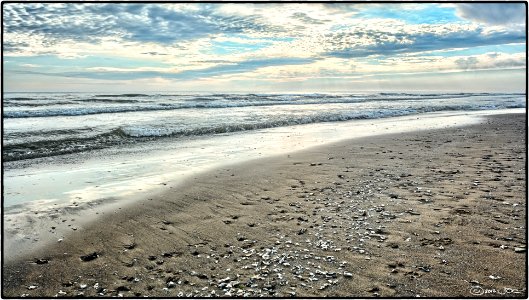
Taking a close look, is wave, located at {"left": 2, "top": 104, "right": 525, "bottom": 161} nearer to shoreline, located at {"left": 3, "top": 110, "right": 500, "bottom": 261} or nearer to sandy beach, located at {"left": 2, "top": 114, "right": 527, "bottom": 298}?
shoreline, located at {"left": 3, "top": 110, "right": 500, "bottom": 261}

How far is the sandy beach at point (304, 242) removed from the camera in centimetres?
442

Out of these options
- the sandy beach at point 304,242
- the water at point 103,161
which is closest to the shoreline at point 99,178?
the water at point 103,161

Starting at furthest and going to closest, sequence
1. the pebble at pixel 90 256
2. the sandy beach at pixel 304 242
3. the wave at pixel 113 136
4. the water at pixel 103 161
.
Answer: the wave at pixel 113 136, the water at pixel 103 161, the pebble at pixel 90 256, the sandy beach at pixel 304 242

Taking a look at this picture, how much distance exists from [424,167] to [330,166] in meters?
2.41

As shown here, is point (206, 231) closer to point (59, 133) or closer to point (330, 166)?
point (330, 166)

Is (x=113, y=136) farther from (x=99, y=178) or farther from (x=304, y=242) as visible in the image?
(x=304, y=242)

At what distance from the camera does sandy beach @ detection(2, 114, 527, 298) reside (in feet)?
14.5

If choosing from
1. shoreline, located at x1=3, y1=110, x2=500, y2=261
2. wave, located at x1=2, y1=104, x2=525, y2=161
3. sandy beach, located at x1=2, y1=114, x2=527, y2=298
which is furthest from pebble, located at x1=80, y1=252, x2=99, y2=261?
wave, located at x1=2, y1=104, x2=525, y2=161

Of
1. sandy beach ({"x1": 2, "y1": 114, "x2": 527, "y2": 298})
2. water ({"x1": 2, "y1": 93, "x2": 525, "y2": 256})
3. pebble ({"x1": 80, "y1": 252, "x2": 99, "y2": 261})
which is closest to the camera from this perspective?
sandy beach ({"x1": 2, "y1": 114, "x2": 527, "y2": 298})

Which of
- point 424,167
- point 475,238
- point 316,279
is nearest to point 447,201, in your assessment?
point 475,238

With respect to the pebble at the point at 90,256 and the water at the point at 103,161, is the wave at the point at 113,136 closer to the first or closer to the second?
the water at the point at 103,161

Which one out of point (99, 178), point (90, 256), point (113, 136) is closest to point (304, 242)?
point (90, 256)

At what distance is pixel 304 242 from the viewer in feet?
18.0

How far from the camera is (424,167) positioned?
9.87 metres
